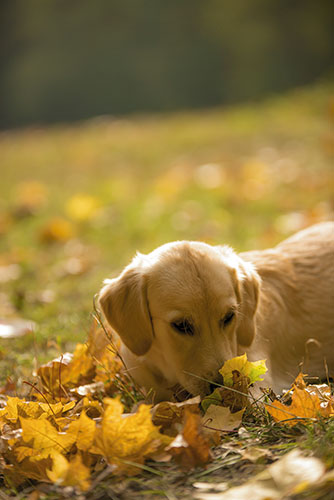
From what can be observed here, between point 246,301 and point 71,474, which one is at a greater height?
point 246,301

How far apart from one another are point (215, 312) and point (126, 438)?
2.80 feet

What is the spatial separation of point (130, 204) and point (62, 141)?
19.8 feet

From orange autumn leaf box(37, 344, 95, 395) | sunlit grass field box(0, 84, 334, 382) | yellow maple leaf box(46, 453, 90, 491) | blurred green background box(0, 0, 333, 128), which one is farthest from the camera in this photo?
blurred green background box(0, 0, 333, 128)

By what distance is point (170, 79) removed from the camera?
16562mm

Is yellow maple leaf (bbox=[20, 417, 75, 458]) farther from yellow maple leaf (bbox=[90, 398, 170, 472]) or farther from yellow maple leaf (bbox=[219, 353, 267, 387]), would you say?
yellow maple leaf (bbox=[219, 353, 267, 387])

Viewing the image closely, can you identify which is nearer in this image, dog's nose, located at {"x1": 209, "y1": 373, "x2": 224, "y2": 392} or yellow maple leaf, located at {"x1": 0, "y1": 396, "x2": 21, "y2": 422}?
yellow maple leaf, located at {"x1": 0, "y1": 396, "x2": 21, "y2": 422}

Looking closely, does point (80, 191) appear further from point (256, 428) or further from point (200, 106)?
point (200, 106)

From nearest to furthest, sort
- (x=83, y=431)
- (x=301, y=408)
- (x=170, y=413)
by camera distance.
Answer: (x=83, y=431)
(x=301, y=408)
(x=170, y=413)

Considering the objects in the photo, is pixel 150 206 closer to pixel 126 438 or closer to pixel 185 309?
pixel 185 309

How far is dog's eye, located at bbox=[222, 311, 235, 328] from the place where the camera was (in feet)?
9.72

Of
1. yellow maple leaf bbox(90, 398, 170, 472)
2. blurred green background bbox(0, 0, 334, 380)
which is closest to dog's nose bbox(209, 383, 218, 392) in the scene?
yellow maple leaf bbox(90, 398, 170, 472)

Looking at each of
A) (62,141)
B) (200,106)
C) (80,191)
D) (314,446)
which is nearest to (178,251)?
(314,446)

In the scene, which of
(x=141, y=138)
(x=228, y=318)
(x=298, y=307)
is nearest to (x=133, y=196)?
(x=141, y=138)

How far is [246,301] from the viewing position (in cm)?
317
